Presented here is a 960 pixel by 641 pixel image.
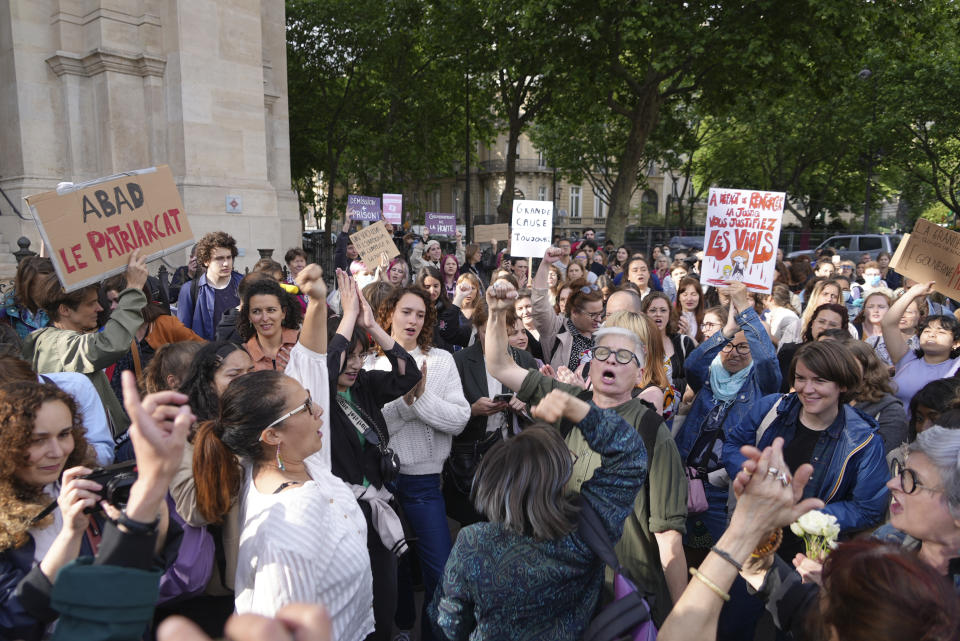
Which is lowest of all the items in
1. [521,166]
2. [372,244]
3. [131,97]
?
[372,244]

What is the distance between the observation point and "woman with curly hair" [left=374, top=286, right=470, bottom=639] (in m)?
3.54

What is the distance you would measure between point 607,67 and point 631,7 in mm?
2038

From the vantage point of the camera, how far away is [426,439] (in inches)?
143

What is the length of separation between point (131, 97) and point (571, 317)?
9.95 m

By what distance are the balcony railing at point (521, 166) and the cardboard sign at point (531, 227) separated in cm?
4950

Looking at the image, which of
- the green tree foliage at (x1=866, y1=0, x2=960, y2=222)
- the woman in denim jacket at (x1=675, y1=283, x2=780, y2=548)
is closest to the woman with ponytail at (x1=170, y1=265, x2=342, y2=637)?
the woman in denim jacket at (x1=675, y1=283, x2=780, y2=548)

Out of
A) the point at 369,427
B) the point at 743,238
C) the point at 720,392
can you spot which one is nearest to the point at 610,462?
the point at 369,427

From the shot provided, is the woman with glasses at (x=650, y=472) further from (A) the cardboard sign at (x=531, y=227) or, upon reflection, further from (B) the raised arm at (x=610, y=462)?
(A) the cardboard sign at (x=531, y=227)

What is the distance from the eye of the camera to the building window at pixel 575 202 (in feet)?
194

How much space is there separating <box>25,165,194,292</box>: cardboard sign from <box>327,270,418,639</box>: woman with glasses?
4.86 ft

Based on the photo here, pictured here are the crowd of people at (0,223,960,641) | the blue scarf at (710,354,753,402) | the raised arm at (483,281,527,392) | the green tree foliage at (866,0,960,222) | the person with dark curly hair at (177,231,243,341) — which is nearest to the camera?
the crowd of people at (0,223,960,641)

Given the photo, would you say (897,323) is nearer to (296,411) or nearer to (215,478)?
(296,411)

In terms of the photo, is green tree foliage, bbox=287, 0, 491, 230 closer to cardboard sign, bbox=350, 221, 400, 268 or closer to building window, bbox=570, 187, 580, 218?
cardboard sign, bbox=350, 221, 400, 268

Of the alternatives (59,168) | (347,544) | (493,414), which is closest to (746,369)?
(493,414)
